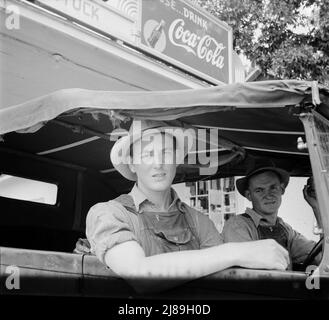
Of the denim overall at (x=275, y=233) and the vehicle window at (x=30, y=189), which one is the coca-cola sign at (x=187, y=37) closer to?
the vehicle window at (x=30, y=189)

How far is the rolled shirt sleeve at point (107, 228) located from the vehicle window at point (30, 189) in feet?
6.44

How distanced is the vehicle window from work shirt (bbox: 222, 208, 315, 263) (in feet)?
5.83

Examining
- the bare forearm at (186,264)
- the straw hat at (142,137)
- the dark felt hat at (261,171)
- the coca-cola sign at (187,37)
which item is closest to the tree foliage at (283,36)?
the coca-cola sign at (187,37)

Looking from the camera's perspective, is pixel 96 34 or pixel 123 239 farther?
pixel 96 34

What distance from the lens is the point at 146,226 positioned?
2098 millimetres

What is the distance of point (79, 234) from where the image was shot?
3.91m

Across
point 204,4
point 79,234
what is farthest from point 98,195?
point 204,4

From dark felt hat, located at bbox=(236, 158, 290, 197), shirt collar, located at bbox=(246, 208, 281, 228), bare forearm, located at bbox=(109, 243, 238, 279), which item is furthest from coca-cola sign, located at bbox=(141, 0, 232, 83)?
bare forearm, located at bbox=(109, 243, 238, 279)

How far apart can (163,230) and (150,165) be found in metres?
0.32

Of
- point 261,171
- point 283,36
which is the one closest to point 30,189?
point 261,171

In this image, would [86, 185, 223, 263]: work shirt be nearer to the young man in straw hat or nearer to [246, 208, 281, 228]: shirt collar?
the young man in straw hat

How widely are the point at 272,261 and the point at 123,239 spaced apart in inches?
23.1

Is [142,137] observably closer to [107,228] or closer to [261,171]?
[107,228]
